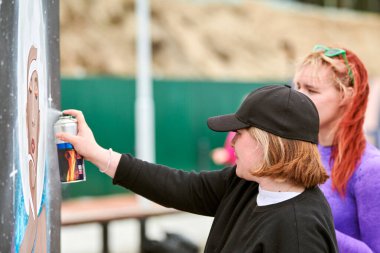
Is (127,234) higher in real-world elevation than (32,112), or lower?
lower

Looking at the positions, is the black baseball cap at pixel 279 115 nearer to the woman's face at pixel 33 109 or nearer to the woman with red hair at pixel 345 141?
the woman with red hair at pixel 345 141

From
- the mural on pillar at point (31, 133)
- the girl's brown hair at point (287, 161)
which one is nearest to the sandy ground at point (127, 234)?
the girl's brown hair at point (287, 161)

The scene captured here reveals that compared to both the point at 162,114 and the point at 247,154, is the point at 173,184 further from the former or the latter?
the point at 162,114

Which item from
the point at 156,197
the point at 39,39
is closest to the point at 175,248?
the point at 156,197

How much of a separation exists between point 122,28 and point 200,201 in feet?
68.0

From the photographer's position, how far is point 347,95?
2.19 m

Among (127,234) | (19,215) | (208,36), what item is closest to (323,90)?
(19,215)

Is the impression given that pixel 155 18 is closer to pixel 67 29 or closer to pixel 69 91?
pixel 67 29

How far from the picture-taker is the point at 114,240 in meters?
7.84

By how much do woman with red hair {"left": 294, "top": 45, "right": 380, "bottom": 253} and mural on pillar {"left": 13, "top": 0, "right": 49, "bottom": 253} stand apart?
92cm

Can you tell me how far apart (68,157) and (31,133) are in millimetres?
366

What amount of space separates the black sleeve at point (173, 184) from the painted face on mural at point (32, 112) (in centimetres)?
51

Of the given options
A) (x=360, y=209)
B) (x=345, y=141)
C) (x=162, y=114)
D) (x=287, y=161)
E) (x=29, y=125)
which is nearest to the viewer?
(x=29, y=125)

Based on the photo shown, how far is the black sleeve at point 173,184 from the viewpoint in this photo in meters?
2.06
